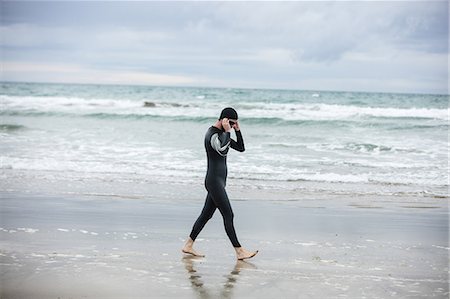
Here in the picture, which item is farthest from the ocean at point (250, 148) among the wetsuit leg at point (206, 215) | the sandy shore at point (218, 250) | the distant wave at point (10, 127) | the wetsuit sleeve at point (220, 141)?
the wetsuit sleeve at point (220, 141)

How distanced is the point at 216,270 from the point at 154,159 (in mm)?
11078

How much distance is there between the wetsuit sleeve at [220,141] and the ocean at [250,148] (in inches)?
205

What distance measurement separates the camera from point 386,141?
23.0m

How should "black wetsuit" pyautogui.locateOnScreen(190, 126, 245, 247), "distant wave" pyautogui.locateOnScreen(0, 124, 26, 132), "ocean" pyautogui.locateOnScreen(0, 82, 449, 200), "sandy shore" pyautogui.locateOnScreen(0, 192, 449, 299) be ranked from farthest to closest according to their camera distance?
"distant wave" pyautogui.locateOnScreen(0, 124, 26, 132), "ocean" pyautogui.locateOnScreen(0, 82, 449, 200), "black wetsuit" pyautogui.locateOnScreen(190, 126, 245, 247), "sandy shore" pyautogui.locateOnScreen(0, 192, 449, 299)

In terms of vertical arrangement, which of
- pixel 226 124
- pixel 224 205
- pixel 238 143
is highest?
pixel 226 124

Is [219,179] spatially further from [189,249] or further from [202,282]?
[202,282]

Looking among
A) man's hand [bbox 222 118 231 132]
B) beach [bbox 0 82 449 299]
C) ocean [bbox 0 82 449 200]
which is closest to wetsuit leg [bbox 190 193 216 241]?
beach [bbox 0 82 449 299]

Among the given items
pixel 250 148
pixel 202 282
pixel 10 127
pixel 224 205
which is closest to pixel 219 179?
pixel 224 205

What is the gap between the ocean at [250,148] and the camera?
13344 millimetres

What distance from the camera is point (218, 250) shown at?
704 cm

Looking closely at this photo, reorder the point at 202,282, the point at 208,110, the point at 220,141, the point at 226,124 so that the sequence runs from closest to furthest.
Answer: the point at 202,282, the point at 226,124, the point at 220,141, the point at 208,110

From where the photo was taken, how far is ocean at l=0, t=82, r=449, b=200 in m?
13.3

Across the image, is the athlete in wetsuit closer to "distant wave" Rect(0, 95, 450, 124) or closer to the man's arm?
the man's arm

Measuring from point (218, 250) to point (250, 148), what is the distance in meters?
13.5
